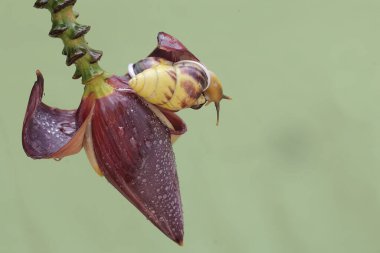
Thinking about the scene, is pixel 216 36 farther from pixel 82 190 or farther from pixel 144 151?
pixel 144 151

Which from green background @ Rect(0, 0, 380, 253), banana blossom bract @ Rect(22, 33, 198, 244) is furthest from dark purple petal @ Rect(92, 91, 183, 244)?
green background @ Rect(0, 0, 380, 253)

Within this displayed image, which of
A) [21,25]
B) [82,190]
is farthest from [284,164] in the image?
[21,25]

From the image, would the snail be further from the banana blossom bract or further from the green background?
the green background

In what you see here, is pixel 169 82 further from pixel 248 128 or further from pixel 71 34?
pixel 248 128

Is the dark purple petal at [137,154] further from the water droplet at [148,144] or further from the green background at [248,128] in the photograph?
the green background at [248,128]

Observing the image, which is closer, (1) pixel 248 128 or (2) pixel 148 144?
(2) pixel 148 144

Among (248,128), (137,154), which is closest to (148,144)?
(137,154)
